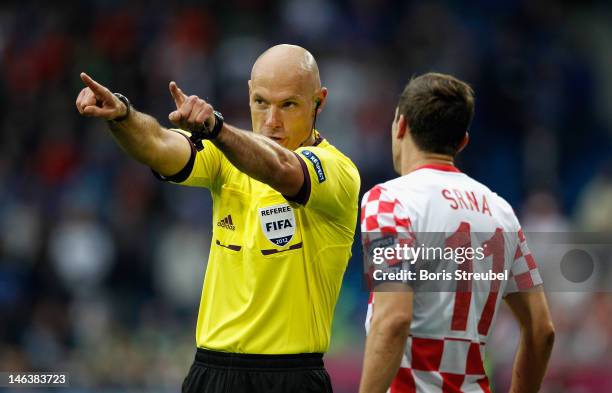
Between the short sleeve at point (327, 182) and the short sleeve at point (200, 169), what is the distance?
0.41 m

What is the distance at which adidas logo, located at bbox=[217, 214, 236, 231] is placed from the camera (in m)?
5.18

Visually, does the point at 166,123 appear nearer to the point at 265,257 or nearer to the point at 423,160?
the point at 265,257

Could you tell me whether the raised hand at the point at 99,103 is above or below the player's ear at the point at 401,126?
above

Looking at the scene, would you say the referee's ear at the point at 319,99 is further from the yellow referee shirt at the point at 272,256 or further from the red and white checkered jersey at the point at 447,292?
the red and white checkered jersey at the point at 447,292

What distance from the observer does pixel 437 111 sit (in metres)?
4.59

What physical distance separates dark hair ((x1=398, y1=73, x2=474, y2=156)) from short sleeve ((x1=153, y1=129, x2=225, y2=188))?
105 centimetres

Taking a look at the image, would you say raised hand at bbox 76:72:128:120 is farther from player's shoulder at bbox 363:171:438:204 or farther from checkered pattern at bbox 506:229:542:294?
checkered pattern at bbox 506:229:542:294

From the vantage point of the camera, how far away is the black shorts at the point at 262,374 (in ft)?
16.6

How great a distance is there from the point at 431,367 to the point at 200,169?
4.89ft

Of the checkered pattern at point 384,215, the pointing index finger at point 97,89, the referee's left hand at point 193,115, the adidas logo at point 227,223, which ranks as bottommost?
the checkered pattern at point 384,215

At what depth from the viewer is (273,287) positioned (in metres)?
5.06

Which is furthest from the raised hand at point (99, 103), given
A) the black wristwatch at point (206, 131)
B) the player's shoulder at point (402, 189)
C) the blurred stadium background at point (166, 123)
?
the blurred stadium background at point (166, 123)

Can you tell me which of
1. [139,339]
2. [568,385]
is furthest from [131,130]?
[139,339]

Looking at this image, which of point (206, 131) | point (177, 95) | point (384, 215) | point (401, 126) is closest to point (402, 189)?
point (384, 215)
